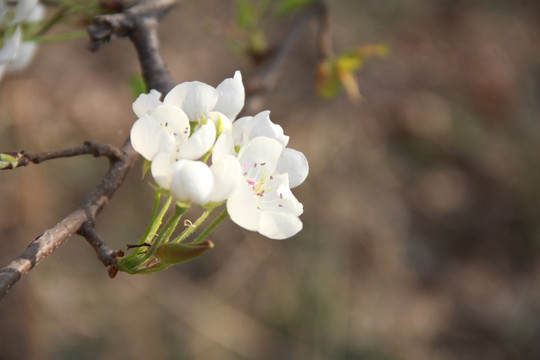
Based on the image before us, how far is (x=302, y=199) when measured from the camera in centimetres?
262

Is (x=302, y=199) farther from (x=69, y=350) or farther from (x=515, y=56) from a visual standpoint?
(x=515, y=56)

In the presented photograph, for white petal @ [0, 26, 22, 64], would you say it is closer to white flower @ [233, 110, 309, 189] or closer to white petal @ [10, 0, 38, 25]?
white petal @ [10, 0, 38, 25]

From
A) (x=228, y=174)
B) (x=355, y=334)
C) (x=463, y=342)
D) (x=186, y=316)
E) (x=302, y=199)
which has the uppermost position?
(x=228, y=174)

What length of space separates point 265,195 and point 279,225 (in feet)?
0.21

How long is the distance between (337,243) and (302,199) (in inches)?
11.0

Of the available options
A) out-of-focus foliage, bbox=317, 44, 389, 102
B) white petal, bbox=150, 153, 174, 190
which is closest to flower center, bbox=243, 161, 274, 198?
white petal, bbox=150, 153, 174, 190

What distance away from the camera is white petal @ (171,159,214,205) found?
58cm

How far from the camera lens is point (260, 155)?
0.68 meters

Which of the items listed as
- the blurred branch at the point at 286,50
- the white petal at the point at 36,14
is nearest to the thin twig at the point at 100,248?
the white petal at the point at 36,14

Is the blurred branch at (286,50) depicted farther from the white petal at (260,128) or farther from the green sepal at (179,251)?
the green sepal at (179,251)

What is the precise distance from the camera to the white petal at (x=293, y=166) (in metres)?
0.70

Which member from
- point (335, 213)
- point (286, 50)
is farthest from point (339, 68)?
point (335, 213)

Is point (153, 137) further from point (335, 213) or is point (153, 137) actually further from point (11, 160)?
point (335, 213)

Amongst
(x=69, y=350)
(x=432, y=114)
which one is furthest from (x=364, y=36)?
(x=69, y=350)
